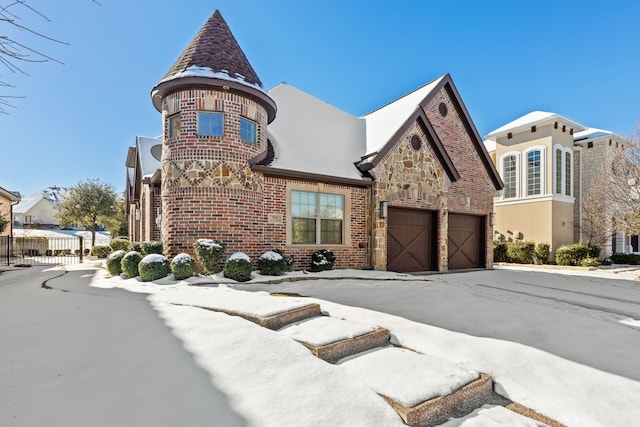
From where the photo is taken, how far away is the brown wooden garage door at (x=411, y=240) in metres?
11.6

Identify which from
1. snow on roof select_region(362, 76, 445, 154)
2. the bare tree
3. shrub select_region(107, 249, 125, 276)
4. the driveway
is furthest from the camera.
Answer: snow on roof select_region(362, 76, 445, 154)

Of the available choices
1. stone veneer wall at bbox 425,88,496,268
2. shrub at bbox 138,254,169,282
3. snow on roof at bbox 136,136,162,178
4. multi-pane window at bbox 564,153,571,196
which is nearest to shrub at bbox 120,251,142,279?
shrub at bbox 138,254,169,282

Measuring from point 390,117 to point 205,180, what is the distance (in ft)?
26.6

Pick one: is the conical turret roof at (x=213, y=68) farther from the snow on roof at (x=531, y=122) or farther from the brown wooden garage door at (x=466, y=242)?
the snow on roof at (x=531, y=122)

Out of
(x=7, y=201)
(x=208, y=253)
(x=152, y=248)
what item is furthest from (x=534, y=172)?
(x=7, y=201)

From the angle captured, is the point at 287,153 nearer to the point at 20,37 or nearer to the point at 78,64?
the point at 78,64

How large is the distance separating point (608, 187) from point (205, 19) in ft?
62.1

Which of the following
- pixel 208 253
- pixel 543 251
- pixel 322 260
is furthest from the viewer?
pixel 543 251

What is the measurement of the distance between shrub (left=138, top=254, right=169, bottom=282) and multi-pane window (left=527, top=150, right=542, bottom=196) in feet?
66.0

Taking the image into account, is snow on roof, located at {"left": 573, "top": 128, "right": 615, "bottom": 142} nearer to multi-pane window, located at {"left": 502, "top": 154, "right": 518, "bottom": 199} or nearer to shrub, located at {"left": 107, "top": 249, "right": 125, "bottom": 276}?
multi-pane window, located at {"left": 502, "top": 154, "right": 518, "bottom": 199}

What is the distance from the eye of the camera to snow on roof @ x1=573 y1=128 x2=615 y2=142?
18916 millimetres

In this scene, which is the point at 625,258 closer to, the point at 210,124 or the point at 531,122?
the point at 531,122

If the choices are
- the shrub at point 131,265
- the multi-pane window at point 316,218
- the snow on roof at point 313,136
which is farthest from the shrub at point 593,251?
the shrub at point 131,265

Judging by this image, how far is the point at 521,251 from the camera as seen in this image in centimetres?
1805
